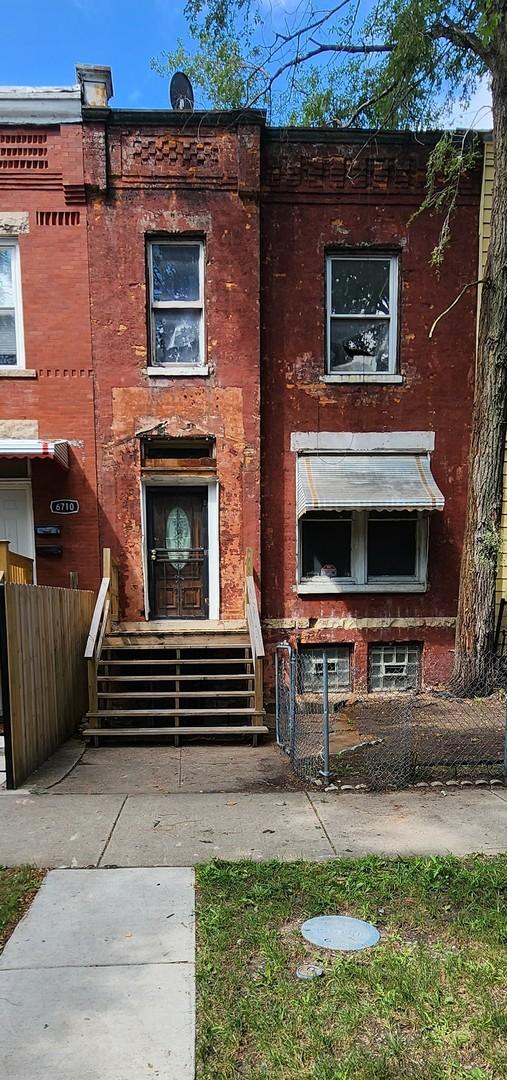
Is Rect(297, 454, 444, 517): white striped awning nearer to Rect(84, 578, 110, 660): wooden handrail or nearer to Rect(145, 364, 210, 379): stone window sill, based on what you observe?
Rect(145, 364, 210, 379): stone window sill

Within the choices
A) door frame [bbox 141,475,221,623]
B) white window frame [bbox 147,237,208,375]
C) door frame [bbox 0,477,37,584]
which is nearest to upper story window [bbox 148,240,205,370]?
white window frame [bbox 147,237,208,375]

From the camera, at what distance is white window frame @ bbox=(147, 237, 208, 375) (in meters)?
9.38

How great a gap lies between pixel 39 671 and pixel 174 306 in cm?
564

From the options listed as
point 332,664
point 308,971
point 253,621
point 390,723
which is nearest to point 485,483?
point 332,664

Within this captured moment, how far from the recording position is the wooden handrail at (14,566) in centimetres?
713

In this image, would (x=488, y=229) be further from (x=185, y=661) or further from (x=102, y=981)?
(x=102, y=981)

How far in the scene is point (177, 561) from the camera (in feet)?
31.7

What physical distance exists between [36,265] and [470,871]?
29.7ft

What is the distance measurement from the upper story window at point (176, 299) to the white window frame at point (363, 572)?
3153 millimetres

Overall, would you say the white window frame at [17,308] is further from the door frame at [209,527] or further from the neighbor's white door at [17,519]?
the door frame at [209,527]

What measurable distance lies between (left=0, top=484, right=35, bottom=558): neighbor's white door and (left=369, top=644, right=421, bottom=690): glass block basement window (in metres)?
5.44

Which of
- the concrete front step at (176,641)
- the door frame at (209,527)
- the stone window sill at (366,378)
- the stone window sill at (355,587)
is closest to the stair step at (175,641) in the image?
the concrete front step at (176,641)

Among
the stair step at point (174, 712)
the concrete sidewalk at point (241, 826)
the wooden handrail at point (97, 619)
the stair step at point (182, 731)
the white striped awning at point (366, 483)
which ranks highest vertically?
the white striped awning at point (366, 483)

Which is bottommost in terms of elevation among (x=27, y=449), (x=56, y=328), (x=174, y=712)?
(x=174, y=712)
